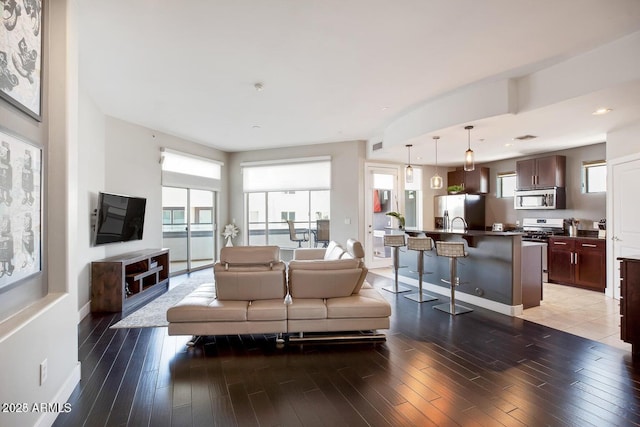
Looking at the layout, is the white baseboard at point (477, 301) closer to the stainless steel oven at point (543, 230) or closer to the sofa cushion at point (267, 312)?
the stainless steel oven at point (543, 230)

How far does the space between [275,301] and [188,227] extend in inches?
175

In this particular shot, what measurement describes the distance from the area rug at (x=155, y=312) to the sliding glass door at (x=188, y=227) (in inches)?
53.7

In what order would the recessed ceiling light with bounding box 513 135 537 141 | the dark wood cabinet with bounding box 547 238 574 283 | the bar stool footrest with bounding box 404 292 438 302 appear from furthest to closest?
the dark wood cabinet with bounding box 547 238 574 283 < the recessed ceiling light with bounding box 513 135 537 141 < the bar stool footrest with bounding box 404 292 438 302

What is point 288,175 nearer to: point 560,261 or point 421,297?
point 421,297

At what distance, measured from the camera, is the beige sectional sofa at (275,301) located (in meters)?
2.98

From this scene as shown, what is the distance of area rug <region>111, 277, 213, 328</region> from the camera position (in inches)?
145

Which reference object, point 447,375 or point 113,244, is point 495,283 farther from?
point 113,244

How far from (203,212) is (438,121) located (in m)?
5.53

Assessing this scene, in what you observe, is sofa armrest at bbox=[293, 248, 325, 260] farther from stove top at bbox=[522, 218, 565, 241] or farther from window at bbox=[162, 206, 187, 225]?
stove top at bbox=[522, 218, 565, 241]

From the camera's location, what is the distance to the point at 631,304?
9.32 feet

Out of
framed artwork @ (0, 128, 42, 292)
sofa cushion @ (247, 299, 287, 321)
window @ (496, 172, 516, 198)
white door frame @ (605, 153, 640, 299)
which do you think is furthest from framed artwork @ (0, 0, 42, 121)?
window @ (496, 172, 516, 198)

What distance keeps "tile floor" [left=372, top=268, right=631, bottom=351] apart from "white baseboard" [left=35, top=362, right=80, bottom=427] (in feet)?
15.4

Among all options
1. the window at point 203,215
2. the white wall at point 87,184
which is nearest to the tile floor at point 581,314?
the white wall at point 87,184

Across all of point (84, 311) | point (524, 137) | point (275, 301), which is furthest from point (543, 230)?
point (84, 311)
